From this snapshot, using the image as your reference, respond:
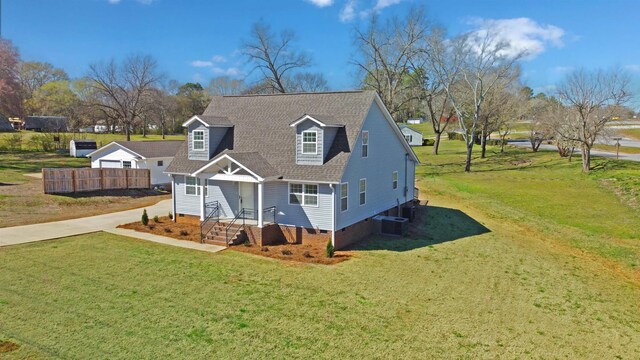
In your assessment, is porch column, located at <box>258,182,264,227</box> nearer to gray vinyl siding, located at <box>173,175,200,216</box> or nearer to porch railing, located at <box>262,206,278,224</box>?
porch railing, located at <box>262,206,278,224</box>

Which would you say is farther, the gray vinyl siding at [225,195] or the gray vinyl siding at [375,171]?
the gray vinyl siding at [225,195]

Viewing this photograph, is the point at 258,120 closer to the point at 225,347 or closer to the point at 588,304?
the point at 225,347

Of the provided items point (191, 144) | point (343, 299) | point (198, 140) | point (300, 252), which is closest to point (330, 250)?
point (300, 252)

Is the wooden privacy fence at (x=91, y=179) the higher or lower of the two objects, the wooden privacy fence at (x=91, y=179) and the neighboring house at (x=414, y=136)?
the lower

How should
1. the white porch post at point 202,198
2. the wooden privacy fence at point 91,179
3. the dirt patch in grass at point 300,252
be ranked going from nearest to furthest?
the dirt patch in grass at point 300,252, the white porch post at point 202,198, the wooden privacy fence at point 91,179

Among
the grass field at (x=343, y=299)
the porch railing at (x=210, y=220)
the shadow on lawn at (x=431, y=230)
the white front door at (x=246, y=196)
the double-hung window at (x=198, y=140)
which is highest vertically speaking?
the double-hung window at (x=198, y=140)

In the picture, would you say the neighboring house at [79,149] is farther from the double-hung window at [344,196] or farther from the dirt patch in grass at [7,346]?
the dirt patch in grass at [7,346]

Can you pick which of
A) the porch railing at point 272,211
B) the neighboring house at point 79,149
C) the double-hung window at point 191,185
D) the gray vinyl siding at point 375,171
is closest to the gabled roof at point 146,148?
the double-hung window at point 191,185
